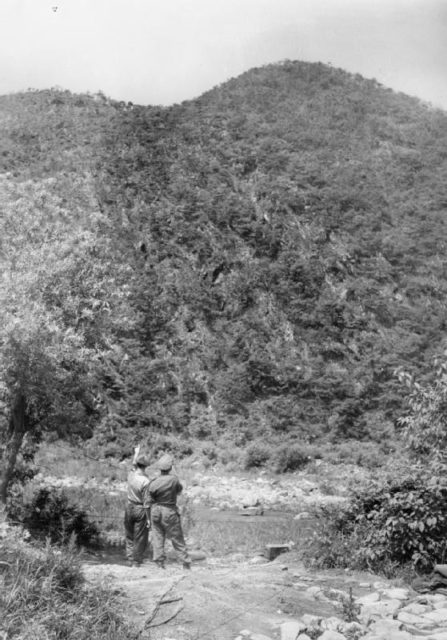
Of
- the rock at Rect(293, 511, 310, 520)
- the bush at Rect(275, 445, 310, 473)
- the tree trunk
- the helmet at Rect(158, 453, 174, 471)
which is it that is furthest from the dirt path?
the bush at Rect(275, 445, 310, 473)

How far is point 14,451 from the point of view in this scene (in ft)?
39.9

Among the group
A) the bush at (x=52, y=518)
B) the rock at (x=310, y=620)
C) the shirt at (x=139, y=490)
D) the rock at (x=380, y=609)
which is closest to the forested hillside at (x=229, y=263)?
the bush at (x=52, y=518)

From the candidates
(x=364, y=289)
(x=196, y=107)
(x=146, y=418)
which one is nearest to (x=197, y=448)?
(x=146, y=418)

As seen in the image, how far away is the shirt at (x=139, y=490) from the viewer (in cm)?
934

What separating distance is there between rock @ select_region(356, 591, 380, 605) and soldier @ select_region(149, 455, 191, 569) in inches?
107

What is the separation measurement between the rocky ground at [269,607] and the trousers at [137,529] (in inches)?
43.0

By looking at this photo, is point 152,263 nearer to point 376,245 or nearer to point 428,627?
point 376,245

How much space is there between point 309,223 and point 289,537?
32975mm

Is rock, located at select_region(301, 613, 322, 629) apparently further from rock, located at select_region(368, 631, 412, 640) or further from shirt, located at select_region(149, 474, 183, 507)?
shirt, located at select_region(149, 474, 183, 507)

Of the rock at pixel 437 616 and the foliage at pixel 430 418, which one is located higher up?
the foliage at pixel 430 418

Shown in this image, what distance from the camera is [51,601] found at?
16.3ft

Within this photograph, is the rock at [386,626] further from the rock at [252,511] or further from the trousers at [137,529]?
the rock at [252,511]

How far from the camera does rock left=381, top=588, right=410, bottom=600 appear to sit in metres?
7.46

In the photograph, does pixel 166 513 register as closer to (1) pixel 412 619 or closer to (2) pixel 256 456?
(1) pixel 412 619
